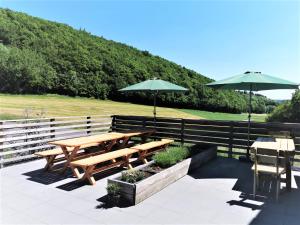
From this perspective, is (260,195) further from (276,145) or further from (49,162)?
(49,162)

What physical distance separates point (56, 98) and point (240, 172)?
19264mm

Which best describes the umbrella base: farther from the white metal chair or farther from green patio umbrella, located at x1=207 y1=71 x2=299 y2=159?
the white metal chair

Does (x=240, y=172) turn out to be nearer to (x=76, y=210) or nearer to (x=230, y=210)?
(x=230, y=210)

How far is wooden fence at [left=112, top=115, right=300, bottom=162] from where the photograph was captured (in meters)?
7.28

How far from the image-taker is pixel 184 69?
3159 cm

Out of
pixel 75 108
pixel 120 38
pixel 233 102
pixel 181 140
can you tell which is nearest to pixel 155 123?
pixel 181 140

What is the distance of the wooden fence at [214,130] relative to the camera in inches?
287

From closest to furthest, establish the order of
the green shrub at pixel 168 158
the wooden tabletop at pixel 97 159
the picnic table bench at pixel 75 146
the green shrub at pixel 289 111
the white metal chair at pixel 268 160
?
1. the white metal chair at pixel 268 160
2. the wooden tabletop at pixel 97 159
3. the green shrub at pixel 168 158
4. the picnic table bench at pixel 75 146
5. the green shrub at pixel 289 111

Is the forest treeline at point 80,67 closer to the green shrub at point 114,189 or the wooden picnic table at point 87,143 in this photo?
the wooden picnic table at point 87,143

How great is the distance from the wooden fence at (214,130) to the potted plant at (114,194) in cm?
441

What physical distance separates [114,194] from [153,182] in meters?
0.74

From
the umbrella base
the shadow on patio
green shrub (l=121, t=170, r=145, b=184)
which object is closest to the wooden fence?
the umbrella base

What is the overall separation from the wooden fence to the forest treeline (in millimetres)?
12027

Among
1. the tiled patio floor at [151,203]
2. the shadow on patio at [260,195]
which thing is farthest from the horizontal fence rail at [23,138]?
the shadow on patio at [260,195]
